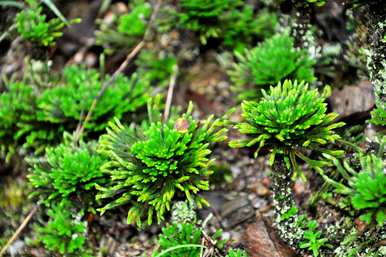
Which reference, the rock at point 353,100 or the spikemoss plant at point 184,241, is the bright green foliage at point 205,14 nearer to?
the rock at point 353,100

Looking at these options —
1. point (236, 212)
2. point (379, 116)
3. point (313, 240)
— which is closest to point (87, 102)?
point (236, 212)

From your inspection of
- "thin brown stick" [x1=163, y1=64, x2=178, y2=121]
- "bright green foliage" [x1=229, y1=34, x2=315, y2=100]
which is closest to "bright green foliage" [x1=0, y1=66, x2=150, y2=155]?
"thin brown stick" [x1=163, y1=64, x2=178, y2=121]

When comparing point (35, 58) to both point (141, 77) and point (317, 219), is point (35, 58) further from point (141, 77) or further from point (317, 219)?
point (317, 219)

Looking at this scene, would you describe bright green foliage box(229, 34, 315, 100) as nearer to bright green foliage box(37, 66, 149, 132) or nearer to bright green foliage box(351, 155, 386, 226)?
bright green foliage box(37, 66, 149, 132)

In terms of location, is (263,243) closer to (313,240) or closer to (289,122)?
(313,240)

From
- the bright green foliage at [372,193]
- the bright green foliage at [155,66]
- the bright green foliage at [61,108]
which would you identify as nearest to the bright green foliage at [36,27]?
the bright green foliage at [61,108]

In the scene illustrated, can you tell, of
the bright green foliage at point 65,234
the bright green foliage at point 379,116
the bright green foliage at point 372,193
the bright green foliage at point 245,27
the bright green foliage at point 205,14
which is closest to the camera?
the bright green foliage at point 372,193
